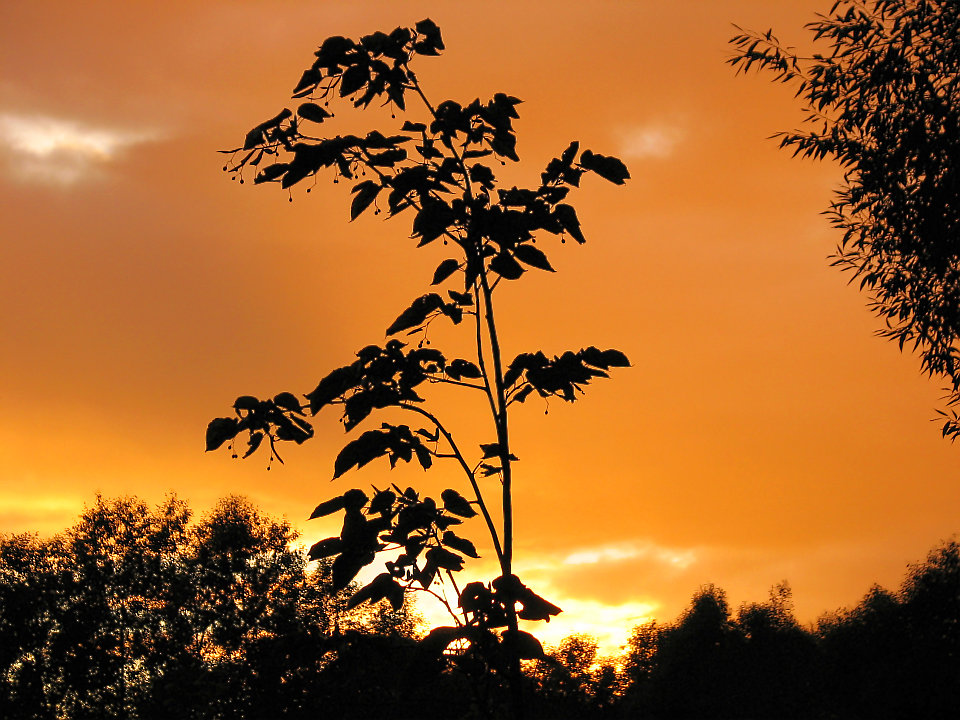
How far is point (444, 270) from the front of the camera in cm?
441

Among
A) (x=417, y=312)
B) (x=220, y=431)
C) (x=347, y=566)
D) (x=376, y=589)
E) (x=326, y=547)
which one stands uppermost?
(x=417, y=312)

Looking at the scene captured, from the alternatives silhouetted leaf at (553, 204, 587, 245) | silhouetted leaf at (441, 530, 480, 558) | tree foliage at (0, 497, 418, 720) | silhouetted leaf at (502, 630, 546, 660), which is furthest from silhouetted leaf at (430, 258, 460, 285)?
tree foliage at (0, 497, 418, 720)

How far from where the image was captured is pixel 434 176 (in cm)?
A: 430

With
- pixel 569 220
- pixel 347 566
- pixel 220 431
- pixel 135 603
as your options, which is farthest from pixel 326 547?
pixel 135 603

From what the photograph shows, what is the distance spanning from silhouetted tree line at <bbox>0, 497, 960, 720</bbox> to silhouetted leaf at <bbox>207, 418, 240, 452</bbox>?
1963 mm

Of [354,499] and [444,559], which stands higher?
[354,499]

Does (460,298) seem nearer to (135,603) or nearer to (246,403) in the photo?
(246,403)

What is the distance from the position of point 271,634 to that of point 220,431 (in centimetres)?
1070

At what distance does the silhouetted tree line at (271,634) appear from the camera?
19.9 m

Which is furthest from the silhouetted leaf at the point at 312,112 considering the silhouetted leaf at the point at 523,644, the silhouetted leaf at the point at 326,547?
the silhouetted leaf at the point at 523,644

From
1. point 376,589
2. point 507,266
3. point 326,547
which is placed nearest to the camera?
point 376,589

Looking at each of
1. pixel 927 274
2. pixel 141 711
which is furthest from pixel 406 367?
pixel 141 711

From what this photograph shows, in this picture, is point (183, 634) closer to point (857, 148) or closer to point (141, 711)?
point (141, 711)

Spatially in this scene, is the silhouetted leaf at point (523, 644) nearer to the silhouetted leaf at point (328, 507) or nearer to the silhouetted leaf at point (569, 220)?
the silhouetted leaf at point (328, 507)
